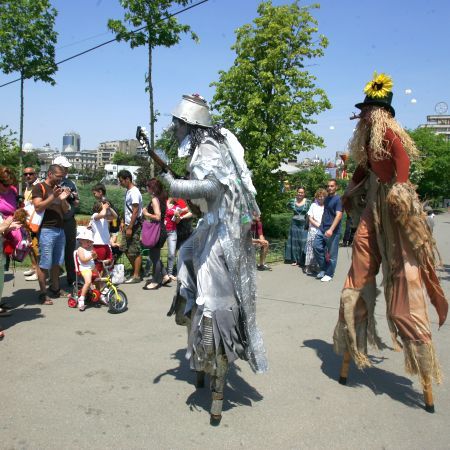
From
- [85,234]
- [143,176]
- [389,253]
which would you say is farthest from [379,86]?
[143,176]

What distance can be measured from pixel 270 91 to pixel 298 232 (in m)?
4.68

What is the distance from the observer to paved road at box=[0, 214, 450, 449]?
2932 millimetres

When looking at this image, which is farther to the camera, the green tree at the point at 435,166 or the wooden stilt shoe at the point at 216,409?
the green tree at the point at 435,166

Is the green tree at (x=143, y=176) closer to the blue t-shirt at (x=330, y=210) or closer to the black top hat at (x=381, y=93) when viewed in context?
the blue t-shirt at (x=330, y=210)

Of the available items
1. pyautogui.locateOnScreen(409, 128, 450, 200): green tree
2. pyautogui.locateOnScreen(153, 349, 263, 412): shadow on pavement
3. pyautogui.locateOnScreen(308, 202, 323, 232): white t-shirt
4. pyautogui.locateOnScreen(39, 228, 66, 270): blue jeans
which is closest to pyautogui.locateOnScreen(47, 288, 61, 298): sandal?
pyautogui.locateOnScreen(39, 228, 66, 270): blue jeans

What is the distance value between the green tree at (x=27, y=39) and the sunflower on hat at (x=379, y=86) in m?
14.5

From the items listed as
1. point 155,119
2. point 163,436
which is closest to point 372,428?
point 163,436

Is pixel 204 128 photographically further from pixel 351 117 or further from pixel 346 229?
pixel 346 229

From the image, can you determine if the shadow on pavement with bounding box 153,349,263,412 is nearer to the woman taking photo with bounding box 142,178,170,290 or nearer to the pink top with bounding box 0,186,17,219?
the pink top with bounding box 0,186,17,219

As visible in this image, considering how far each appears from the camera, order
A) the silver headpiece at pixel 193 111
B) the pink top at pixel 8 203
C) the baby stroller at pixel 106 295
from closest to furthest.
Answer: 1. the silver headpiece at pixel 193 111
2. the pink top at pixel 8 203
3. the baby stroller at pixel 106 295

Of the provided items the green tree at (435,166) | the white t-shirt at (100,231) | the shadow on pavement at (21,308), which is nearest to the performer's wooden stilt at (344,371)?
the shadow on pavement at (21,308)

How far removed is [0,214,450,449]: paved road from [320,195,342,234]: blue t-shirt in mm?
3213

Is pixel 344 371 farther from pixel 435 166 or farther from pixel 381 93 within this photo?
pixel 435 166

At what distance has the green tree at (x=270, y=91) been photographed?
11.8 metres
